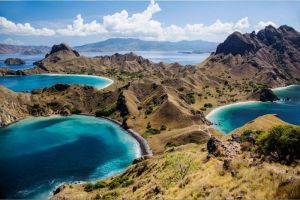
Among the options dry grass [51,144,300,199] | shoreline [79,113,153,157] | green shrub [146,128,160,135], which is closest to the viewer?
dry grass [51,144,300,199]

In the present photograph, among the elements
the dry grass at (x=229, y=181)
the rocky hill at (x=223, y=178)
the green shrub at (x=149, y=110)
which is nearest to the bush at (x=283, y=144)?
the rocky hill at (x=223, y=178)

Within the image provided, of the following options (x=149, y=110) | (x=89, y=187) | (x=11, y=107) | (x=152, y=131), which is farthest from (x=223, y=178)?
(x=11, y=107)

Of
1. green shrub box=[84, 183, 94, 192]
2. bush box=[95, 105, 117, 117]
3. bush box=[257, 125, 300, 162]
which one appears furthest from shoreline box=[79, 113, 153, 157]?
bush box=[257, 125, 300, 162]

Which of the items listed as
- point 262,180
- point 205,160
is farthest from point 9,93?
point 262,180

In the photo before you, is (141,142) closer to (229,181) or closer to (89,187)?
(89,187)

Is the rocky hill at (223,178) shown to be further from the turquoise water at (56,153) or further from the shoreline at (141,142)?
the shoreline at (141,142)

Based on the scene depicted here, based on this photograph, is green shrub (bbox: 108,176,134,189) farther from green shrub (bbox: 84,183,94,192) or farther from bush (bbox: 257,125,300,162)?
bush (bbox: 257,125,300,162)

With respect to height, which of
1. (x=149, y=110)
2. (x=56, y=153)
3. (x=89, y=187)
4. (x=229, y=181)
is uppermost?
(x=229, y=181)
